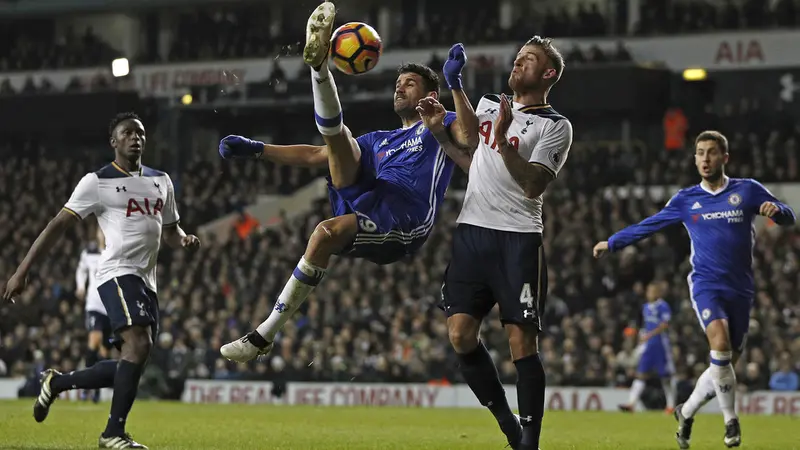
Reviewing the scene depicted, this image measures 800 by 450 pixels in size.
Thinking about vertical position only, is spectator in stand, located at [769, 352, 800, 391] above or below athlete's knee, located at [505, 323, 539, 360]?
below

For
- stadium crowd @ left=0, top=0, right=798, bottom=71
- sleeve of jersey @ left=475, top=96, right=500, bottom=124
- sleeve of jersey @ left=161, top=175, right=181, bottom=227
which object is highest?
stadium crowd @ left=0, top=0, right=798, bottom=71

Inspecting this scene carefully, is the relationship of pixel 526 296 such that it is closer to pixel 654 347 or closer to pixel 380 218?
pixel 380 218

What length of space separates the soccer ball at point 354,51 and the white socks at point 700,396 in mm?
4543

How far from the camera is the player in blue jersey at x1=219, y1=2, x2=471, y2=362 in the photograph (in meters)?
8.95

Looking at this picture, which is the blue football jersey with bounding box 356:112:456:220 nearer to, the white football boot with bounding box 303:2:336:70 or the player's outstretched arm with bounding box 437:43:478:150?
the player's outstretched arm with bounding box 437:43:478:150

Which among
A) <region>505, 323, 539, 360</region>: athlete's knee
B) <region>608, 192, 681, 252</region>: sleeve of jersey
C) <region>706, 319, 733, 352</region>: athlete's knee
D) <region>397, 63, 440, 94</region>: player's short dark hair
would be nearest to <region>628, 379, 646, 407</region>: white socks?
<region>608, 192, 681, 252</region>: sleeve of jersey

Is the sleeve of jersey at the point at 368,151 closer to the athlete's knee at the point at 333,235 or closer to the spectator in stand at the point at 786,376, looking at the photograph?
the athlete's knee at the point at 333,235

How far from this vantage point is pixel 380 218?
9.09 metres

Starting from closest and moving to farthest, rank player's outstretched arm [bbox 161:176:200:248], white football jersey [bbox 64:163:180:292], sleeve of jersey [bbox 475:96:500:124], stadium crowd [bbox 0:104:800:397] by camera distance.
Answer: sleeve of jersey [bbox 475:96:500:124] → white football jersey [bbox 64:163:180:292] → player's outstretched arm [bbox 161:176:200:248] → stadium crowd [bbox 0:104:800:397]

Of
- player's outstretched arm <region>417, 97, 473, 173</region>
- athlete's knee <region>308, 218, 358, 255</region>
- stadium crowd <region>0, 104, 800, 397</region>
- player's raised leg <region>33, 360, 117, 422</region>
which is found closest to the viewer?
player's outstretched arm <region>417, 97, 473, 173</region>

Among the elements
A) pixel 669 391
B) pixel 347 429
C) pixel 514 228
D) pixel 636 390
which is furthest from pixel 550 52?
pixel 669 391

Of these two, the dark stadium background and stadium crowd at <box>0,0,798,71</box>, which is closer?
the dark stadium background

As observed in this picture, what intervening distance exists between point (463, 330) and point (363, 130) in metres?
29.6

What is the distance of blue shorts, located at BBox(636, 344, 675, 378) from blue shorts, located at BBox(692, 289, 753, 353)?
331 inches
